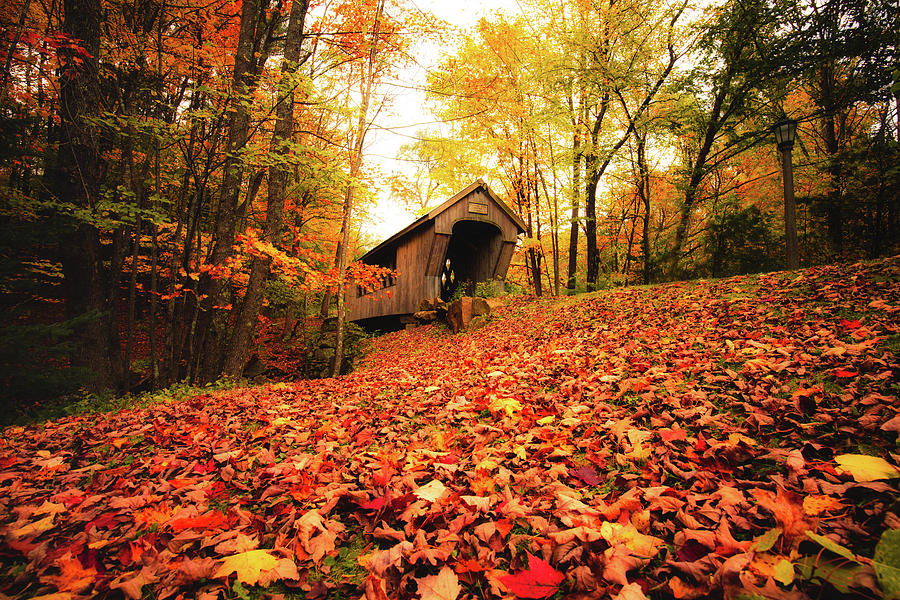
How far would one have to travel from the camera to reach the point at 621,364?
3773 mm

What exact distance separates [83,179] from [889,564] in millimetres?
10486

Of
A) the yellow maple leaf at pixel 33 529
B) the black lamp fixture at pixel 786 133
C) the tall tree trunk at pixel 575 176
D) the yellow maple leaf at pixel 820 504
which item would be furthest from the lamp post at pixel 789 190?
the yellow maple leaf at pixel 33 529

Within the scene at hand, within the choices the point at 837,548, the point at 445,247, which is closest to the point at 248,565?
the point at 837,548

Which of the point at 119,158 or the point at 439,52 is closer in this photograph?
the point at 439,52

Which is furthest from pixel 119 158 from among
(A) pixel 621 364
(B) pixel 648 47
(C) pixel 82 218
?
(B) pixel 648 47

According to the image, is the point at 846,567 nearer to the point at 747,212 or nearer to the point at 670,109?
the point at 747,212

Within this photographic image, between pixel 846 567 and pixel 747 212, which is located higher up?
pixel 747 212

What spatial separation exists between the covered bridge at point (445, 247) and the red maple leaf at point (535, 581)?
10.2 metres

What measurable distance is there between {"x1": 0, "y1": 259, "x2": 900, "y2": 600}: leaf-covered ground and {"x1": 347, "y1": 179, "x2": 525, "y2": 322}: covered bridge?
8416 millimetres

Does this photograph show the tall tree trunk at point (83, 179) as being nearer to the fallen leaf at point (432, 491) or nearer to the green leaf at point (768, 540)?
the fallen leaf at point (432, 491)

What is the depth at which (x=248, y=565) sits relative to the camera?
143 cm

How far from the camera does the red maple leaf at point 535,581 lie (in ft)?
3.89

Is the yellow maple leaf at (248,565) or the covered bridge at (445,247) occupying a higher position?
the covered bridge at (445,247)

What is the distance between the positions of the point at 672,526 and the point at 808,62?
12.0 m
